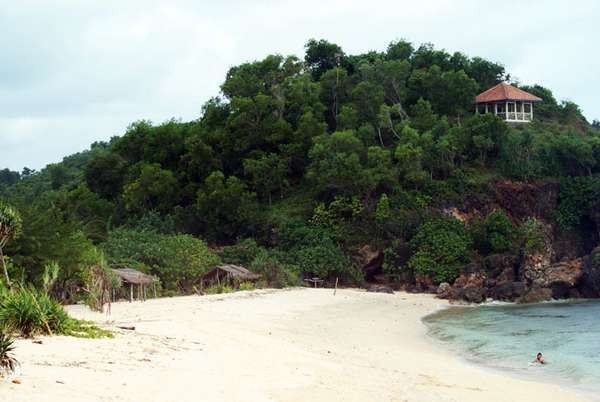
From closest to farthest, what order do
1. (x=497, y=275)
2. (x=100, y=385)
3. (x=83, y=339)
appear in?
(x=100, y=385) → (x=83, y=339) → (x=497, y=275)

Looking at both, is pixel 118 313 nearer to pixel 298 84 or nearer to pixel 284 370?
pixel 284 370

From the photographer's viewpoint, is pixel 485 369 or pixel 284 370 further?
pixel 485 369

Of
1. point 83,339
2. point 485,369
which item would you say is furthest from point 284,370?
point 485,369

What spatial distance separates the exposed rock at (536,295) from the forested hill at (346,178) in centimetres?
342

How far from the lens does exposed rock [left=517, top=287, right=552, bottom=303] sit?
42.5 metres

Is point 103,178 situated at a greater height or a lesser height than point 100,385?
greater

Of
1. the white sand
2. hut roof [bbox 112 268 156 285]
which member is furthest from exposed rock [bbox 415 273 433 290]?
the white sand

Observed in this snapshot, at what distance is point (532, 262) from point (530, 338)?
74.7ft

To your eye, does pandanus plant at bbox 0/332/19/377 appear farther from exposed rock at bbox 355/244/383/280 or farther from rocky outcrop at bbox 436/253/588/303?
exposed rock at bbox 355/244/383/280

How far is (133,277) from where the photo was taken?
30.9m

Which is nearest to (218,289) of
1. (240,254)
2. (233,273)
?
(233,273)

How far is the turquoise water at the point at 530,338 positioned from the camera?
59.2ft

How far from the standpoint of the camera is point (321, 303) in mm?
34500

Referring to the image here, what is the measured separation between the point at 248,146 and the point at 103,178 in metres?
13.9
